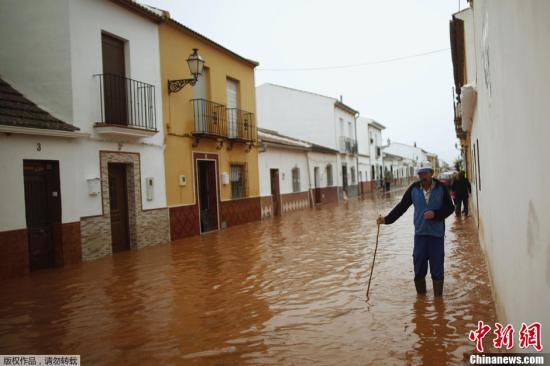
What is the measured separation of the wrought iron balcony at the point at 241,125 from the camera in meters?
16.3

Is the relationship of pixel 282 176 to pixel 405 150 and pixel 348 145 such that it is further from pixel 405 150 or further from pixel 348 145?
pixel 405 150

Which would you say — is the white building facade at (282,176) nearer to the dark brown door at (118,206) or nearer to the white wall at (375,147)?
the dark brown door at (118,206)

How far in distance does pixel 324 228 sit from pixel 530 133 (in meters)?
12.1

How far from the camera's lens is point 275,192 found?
21.2 metres

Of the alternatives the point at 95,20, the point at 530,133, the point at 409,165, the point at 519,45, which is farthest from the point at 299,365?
the point at 409,165

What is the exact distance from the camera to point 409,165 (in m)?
68.4

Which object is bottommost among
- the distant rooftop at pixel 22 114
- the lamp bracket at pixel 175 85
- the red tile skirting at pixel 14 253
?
the red tile skirting at pixel 14 253

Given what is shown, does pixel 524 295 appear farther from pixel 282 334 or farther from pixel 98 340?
pixel 98 340

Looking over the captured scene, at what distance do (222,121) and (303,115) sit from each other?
53.2 feet

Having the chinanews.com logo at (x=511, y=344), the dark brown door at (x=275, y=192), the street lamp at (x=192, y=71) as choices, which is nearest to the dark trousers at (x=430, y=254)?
the chinanews.com logo at (x=511, y=344)

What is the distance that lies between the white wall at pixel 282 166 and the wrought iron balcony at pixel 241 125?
1.83m

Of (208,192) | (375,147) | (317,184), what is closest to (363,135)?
(375,147)

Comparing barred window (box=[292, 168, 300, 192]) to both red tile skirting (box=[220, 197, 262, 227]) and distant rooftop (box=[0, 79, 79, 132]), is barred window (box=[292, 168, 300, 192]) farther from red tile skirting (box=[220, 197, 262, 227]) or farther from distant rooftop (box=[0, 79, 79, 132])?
distant rooftop (box=[0, 79, 79, 132])

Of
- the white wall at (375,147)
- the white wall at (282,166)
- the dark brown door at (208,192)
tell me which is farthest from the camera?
the white wall at (375,147)
